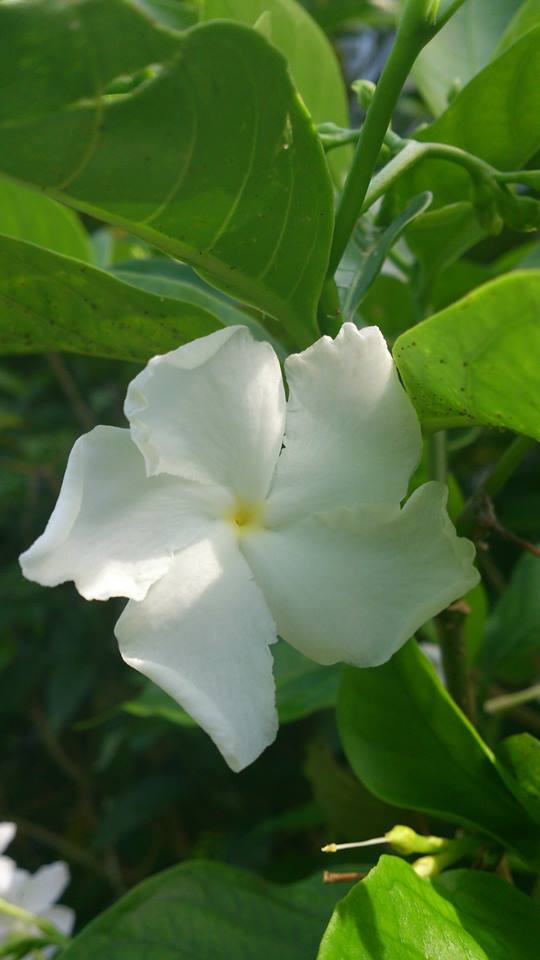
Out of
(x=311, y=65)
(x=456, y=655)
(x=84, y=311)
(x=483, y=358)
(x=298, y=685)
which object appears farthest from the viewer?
(x=298, y=685)

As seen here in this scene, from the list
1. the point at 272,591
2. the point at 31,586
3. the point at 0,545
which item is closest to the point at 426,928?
the point at 272,591

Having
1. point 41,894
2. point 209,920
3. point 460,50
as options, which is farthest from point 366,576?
point 41,894

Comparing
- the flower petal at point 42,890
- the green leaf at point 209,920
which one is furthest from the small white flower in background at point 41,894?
the green leaf at point 209,920

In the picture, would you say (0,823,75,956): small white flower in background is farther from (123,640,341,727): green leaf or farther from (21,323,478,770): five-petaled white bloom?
(21,323,478,770): five-petaled white bloom

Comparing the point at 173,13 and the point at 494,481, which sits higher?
the point at 173,13

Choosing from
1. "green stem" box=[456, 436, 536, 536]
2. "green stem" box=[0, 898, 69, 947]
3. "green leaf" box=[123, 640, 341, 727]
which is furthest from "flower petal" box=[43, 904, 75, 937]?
"green stem" box=[456, 436, 536, 536]

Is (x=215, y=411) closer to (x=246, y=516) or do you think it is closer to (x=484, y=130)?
(x=246, y=516)
